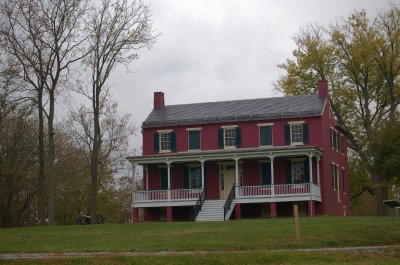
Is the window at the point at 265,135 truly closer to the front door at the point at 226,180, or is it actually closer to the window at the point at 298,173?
the window at the point at 298,173

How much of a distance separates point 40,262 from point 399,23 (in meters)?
38.7

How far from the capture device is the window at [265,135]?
47.8 meters

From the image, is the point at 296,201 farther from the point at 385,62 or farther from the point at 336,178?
the point at 385,62

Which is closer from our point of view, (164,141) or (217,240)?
(217,240)

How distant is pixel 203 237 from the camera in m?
27.7

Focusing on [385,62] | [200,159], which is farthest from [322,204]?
[385,62]

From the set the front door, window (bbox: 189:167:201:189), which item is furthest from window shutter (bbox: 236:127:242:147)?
window (bbox: 189:167:201:189)

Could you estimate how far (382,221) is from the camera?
33531mm

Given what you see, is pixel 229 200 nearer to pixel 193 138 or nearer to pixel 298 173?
pixel 298 173

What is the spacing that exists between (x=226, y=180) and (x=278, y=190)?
4.20m

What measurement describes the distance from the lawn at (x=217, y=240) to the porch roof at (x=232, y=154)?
11779mm

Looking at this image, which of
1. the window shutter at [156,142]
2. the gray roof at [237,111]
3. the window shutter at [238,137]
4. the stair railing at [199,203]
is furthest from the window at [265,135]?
the window shutter at [156,142]

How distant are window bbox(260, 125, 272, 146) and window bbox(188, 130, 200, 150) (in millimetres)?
4181

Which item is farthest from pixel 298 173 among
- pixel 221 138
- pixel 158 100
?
pixel 158 100
